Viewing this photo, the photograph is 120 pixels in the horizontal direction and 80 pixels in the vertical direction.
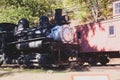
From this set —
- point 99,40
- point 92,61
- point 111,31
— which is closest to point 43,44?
point 111,31

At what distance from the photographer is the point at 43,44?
16.2 metres

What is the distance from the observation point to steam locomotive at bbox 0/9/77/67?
16.0 metres

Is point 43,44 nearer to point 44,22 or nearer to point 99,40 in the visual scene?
point 44,22

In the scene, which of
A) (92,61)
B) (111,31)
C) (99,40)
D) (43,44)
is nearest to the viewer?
(43,44)

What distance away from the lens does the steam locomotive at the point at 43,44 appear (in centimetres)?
1603

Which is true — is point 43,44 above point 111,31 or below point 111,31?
below

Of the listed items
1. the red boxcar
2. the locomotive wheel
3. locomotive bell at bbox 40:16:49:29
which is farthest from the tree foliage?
locomotive bell at bbox 40:16:49:29

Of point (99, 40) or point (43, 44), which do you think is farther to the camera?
point (99, 40)

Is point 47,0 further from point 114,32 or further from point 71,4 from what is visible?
point 114,32

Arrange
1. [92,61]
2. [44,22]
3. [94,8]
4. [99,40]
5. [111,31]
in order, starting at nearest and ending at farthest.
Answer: [44,22] < [111,31] < [99,40] < [92,61] < [94,8]

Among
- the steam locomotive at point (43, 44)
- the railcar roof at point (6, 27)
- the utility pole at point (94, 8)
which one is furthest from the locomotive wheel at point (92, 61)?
the utility pole at point (94, 8)

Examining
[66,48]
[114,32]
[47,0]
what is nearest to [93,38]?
[114,32]

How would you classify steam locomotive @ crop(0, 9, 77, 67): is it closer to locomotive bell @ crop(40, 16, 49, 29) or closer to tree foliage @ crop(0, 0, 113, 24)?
locomotive bell @ crop(40, 16, 49, 29)

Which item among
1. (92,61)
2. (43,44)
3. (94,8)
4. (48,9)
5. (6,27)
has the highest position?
(94,8)
